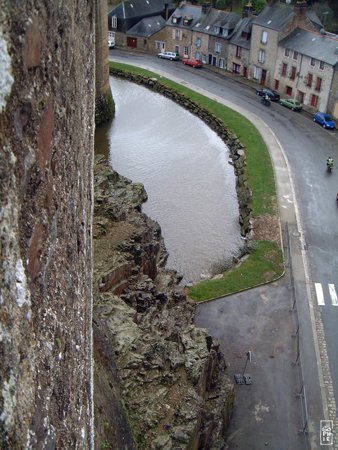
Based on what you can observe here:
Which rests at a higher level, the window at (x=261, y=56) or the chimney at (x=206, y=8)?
the chimney at (x=206, y=8)

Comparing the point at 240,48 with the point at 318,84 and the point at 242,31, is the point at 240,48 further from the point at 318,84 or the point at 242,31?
the point at 318,84

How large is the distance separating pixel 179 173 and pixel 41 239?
30.4 m

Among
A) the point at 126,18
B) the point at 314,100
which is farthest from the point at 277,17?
the point at 126,18

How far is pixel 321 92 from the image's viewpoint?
4341cm

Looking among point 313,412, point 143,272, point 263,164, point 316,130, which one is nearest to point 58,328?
point 313,412

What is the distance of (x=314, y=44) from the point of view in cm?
4428

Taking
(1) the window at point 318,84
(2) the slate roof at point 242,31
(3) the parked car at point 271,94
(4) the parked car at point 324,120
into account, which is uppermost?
(2) the slate roof at point 242,31

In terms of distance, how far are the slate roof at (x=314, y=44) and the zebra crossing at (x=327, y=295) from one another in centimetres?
2341

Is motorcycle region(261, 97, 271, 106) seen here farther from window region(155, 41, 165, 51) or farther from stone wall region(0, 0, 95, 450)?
stone wall region(0, 0, 95, 450)

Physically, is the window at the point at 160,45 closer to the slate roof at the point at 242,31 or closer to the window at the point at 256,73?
the slate roof at the point at 242,31

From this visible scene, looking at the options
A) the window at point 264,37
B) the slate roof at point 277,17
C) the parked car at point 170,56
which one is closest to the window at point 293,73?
the slate roof at point 277,17

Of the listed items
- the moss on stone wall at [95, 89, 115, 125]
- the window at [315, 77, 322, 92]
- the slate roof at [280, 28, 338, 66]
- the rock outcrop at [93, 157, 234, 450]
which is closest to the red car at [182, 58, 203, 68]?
the slate roof at [280, 28, 338, 66]

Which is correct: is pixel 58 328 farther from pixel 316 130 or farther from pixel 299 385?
pixel 316 130

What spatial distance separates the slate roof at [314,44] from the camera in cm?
4247
